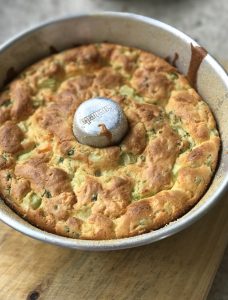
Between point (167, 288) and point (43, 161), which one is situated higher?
point (43, 161)

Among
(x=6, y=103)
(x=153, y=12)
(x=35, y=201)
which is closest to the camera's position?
(x=35, y=201)

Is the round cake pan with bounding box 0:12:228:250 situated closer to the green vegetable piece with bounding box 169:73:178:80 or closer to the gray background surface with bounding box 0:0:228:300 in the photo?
the green vegetable piece with bounding box 169:73:178:80

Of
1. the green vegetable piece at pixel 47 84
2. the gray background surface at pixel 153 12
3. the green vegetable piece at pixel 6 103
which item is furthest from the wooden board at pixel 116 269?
the gray background surface at pixel 153 12

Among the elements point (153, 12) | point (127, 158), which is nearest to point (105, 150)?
point (127, 158)

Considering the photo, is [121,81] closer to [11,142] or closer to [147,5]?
[11,142]

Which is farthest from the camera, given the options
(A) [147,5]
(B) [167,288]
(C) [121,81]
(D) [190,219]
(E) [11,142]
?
(A) [147,5]

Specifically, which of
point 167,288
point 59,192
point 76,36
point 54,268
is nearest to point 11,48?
point 76,36

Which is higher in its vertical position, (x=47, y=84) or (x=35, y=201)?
(x=47, y=84)

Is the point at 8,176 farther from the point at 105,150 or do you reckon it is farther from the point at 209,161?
the point at 209,161
